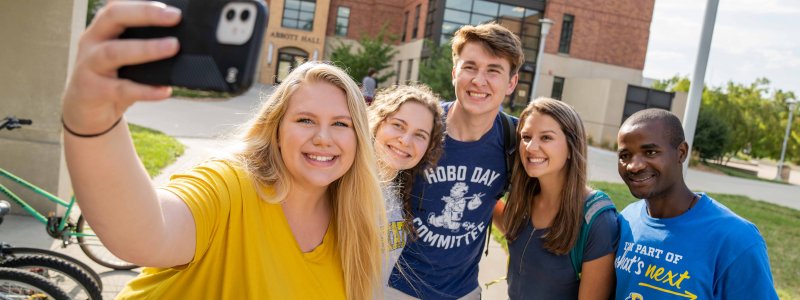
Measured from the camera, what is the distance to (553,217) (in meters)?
2.83

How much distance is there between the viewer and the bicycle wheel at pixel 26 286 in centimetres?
309

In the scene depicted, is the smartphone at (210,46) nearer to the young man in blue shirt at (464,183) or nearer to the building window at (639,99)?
the young man in blue shirt at (464,183)

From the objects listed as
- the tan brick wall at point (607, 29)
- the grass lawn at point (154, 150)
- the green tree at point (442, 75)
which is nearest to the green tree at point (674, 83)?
the tan brick wall at point (607, 29)

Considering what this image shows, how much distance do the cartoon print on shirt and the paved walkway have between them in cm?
109

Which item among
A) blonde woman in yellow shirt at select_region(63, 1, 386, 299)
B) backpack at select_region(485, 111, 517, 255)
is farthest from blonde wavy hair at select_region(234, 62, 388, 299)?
backpack at select_region(485, 111, 517, 255)

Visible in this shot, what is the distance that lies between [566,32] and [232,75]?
31.6 m

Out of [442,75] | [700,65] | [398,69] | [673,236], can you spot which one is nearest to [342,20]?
[398,69]

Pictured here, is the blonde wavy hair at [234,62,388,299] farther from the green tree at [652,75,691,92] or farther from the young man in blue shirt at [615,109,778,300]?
the green tree at [652,75,691,92]

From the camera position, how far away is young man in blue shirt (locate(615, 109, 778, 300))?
2182 millimetres

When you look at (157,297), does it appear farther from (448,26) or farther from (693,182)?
(448,26)

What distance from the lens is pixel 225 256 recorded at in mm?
1635

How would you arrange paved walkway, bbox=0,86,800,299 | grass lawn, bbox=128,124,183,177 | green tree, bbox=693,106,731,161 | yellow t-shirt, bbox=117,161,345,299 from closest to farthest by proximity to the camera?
1. yellow t-shirt, bbox=117,161,345,299
2. paved walkway, bbox=0,86,800,299
3. grass lawn, bbox=128,124,183,177
4. green tree, bbox=693,106,731,161

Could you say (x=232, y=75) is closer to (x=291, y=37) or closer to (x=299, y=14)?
(x=291, y=37)

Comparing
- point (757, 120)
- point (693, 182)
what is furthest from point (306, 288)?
point (757, 120)
